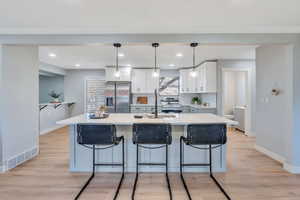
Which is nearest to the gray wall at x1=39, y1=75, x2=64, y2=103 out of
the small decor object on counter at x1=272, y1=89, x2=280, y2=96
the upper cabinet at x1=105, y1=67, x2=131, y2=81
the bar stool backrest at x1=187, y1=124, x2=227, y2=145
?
the upper cabinet at x1=105, y1=67, x2=131, y2=81

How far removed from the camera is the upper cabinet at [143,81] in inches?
251

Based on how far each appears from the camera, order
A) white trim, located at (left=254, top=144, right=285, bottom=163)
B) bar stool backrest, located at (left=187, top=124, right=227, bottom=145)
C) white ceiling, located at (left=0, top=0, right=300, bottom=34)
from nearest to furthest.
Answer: white ceiling, located at (left=0, top=0, right=300, bottom=34) → bar stool backrest, located at (left=187, top=124, right=227, bottom=145) → white trim, located at (left=254, top=144, right=285, bottom=163)

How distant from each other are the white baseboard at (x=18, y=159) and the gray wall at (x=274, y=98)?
4.57 metres

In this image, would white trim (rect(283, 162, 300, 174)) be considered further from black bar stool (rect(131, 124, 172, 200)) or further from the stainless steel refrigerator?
the stainless steel refrigerator

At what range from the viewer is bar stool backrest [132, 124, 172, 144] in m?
2.34

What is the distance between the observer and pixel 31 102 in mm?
3441

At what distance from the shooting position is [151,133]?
235 cm

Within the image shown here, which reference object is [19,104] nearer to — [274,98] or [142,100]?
[142,100]

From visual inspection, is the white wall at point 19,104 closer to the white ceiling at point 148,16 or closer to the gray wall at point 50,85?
the white ceiling at point 148,16

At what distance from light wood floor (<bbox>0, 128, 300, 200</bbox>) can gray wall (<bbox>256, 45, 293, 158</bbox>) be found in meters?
0.49

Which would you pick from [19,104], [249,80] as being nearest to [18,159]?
[19,104]

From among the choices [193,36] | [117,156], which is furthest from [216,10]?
[117,156]

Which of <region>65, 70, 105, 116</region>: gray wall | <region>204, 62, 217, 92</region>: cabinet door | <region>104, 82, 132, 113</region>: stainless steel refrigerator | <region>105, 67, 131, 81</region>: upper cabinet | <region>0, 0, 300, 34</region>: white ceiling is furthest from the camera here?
<region>65, 70, 105, 116</region>: gray wall

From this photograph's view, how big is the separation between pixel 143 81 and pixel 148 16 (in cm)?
409
